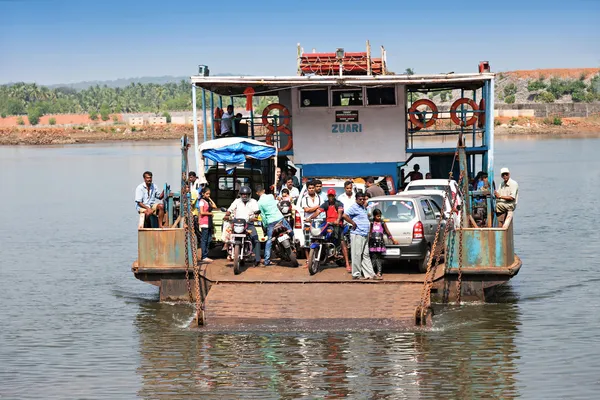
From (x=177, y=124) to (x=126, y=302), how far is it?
450 feet

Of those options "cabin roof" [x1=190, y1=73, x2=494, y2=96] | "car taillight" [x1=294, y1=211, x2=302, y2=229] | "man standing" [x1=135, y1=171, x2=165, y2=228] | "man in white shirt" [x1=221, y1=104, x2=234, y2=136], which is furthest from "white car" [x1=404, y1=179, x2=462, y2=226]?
"man standing" [x1=135, y1=171, x2=165, y2=228]

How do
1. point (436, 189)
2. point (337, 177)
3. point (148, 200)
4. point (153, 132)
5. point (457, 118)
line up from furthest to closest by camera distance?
point (153, 132) < point (337, 177) < point (457, 118) < point (436, 189) < point (148, 200)

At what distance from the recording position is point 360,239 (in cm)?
1611

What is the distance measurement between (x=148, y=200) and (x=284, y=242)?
288 cm

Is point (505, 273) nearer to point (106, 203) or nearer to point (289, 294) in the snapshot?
point (289, 294)

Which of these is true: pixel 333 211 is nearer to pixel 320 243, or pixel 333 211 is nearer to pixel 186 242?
pixel 320 243

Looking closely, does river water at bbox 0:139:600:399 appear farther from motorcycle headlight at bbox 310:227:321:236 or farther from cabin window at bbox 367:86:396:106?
cabin window at bbox 367:86:396:106

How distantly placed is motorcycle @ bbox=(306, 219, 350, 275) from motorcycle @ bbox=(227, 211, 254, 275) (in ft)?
3.59

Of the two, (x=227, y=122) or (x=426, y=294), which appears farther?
(x=227, y=122)

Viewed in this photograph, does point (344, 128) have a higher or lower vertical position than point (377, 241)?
higher

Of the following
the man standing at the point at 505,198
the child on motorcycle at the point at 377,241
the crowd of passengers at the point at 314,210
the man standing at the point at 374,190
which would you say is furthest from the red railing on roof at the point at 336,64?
the child on motorcycle at the point at 377,241

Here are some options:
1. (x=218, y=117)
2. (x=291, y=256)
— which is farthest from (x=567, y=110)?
(x=291, y=256)

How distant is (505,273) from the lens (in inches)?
633

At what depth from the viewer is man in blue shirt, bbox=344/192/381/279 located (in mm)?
16078
